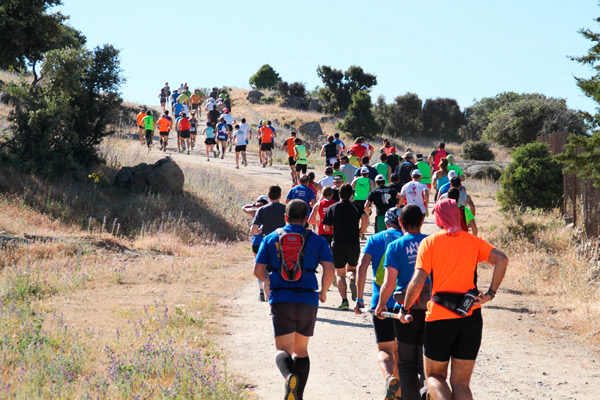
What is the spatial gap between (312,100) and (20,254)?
2170 inches

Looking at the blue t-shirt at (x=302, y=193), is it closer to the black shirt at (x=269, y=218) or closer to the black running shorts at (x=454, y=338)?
the black shirt at (x=269, y=218)

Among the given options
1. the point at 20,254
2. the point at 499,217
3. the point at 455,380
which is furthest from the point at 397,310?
the point at 499,217

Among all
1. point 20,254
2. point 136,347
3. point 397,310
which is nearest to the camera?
point 397,310

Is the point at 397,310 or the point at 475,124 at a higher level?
the point at 475,124

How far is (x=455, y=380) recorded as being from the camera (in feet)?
18.6

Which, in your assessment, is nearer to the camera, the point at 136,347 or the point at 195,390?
the point at 195,390

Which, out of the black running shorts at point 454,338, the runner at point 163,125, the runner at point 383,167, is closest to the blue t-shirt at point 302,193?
the runner at point 383,167

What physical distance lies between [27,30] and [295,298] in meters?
21.6

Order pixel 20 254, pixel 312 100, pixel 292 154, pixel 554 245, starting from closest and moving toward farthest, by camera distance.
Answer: pixel 20 254, pixel 554 245, pixel 292 154, pixel 312 100

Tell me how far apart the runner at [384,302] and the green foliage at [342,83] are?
58970 millimetres

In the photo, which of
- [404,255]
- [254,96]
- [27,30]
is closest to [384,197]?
[404,255]

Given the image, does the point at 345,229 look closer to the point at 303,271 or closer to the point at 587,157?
the point at 303,271

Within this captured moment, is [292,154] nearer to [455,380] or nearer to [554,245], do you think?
[554,245]

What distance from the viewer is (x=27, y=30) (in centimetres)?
2489
